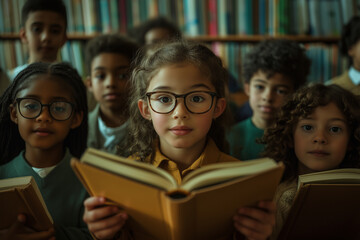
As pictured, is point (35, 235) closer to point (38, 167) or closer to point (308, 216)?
point (38, 167)

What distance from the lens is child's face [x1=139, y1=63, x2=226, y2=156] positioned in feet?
3.27

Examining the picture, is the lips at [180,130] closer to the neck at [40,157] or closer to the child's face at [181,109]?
the child's face at [181,109]

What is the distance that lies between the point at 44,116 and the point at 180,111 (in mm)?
423

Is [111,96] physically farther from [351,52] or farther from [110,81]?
[351,52]

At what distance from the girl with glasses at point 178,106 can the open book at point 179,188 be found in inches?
4.4

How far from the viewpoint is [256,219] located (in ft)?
2.63

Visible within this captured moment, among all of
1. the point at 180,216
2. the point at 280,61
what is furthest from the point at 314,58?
the point at 180,216

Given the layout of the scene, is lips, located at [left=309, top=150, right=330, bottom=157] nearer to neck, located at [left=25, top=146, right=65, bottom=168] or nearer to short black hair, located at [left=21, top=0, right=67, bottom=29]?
neck, located at [left=25, top=146, right=65, bottom=168]

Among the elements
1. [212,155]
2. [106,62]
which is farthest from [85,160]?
[106,62]

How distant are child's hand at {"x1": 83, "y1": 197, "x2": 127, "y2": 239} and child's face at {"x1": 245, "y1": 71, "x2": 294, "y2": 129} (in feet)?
3.00

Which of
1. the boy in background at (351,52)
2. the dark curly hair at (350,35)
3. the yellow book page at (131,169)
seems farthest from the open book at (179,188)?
the dark curly hair at (350,35)

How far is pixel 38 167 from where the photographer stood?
1127 millimetres

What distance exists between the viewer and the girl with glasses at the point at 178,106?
1002mm

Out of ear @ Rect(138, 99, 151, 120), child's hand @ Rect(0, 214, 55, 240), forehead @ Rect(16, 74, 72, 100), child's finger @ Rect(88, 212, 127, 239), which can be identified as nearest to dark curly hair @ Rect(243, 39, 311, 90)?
ear @ Rect(138, 99, 151, 120)
